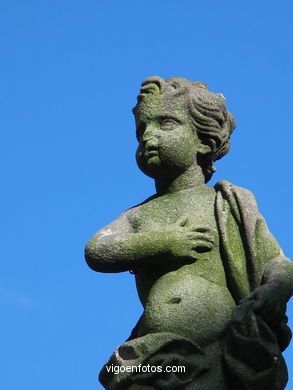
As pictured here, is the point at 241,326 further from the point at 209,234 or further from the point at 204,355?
the point at 209,234

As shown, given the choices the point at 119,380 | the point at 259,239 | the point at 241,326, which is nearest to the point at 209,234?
the point at 259,239

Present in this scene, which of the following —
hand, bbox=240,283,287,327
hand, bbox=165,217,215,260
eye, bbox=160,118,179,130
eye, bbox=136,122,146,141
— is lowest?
hand, bbox=240,283,287,327

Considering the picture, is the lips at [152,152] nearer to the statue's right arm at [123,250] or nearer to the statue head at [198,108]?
the statue head at [198,108]

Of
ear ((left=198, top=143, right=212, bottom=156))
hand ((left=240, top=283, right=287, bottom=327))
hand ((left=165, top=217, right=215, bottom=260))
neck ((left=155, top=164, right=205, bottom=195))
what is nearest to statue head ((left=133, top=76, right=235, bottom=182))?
ear ((left=198, top=143, right=212, bottom=156))

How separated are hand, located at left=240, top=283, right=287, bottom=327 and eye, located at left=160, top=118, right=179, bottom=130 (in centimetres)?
158

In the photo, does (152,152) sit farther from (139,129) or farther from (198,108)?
(198,108)

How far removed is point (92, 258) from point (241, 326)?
1.25m

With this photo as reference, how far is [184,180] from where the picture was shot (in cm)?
761

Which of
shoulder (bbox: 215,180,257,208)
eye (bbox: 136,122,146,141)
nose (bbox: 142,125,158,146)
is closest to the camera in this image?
shoulder (bbox: 215,180,257,208)

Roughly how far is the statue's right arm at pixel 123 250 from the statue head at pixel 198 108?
3.27 feet

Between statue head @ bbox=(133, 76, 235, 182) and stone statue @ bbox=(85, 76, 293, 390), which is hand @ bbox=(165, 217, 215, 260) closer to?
stone statue @ bbox=(85, 76, 293, 390)

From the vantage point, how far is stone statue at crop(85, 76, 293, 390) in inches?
258

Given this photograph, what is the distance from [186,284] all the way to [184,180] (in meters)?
1.04

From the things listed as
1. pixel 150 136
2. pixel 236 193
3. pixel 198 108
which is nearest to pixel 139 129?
pixel 150 136
